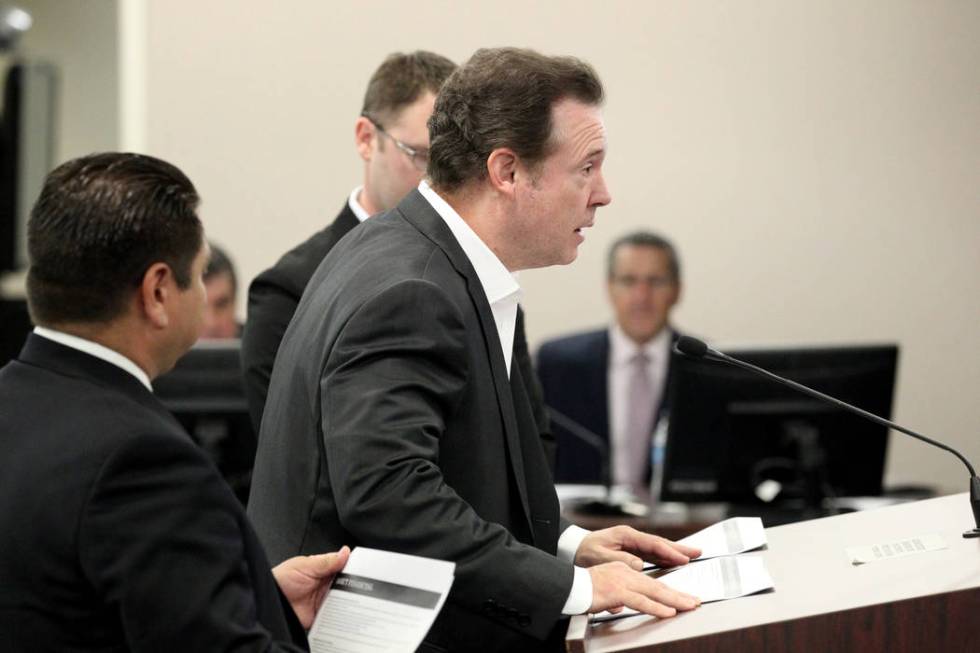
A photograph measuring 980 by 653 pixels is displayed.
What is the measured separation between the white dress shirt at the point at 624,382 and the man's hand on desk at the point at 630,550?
9.77ft

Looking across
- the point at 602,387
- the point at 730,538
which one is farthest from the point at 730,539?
the point at 602,387

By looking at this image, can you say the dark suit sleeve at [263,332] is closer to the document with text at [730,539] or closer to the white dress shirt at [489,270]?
the white dress shirt at [489,270]

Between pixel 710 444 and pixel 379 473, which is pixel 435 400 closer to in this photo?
pixel 379 473

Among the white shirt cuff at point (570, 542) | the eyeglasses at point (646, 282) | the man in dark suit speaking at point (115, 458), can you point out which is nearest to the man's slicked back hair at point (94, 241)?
the man in dark suit speaking at point (115, 458)

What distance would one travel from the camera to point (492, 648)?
6.48ft

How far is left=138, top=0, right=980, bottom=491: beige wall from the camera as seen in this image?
247 inches

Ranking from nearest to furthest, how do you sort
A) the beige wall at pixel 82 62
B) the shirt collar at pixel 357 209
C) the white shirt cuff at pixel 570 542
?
1. the white shirt cuff at pixel 570 542
2. the shirt collar at pixel 357 209
3. the beige wall at pixel 82 62

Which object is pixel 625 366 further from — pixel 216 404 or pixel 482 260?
pixel 482 260

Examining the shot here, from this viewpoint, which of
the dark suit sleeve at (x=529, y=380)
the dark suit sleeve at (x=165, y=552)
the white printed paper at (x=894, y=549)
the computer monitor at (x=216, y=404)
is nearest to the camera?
the dark suit sleeve at (x=165, y=552)

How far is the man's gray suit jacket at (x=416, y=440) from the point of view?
74.3 inches

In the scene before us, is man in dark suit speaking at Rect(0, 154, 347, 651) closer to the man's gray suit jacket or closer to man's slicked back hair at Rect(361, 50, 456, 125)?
the man's gray suit jacket

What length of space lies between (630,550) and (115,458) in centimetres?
101

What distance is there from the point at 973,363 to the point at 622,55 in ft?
6.77

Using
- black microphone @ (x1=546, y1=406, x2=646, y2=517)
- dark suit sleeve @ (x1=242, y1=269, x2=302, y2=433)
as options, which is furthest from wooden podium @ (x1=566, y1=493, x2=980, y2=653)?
black microphone @ (x1=546, y1=406, x2=646, y2=517)
